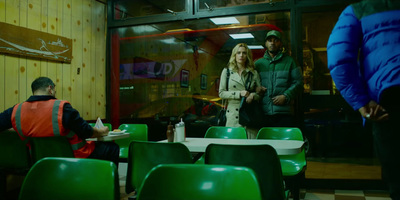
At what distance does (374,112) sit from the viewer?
1291 millimetres

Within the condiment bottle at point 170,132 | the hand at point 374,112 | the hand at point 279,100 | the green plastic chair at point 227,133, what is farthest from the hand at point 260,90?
the hand at point 374,112

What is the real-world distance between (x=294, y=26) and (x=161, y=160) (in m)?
2.64

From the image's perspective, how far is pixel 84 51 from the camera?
182 inches

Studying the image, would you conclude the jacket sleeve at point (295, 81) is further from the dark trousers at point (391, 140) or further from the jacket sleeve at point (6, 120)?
the jacket sleeve at point (6, 120)

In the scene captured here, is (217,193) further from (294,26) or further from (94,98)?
(94,98)

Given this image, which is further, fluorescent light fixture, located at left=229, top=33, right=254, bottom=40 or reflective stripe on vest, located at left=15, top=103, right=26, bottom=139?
fluorescent light fixture, located at left=229, top=33, right=254, bottom=40

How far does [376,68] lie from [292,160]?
1747 mm

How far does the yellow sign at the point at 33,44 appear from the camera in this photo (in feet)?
11.5

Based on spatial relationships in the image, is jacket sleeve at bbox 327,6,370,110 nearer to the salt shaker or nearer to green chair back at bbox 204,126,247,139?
the salt shaker

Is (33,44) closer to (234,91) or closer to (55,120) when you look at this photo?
(55,120)

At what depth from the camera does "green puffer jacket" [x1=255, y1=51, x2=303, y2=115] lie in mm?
3697

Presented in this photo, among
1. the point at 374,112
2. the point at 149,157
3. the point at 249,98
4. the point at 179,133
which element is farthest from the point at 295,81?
the point at 374,112

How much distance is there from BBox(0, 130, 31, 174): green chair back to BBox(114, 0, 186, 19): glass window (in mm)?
2554

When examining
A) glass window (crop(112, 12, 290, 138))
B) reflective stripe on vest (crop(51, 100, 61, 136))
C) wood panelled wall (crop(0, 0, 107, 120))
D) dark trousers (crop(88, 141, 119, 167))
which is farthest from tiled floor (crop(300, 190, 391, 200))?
wood panelled wall (crop(0, 0, 107, 120))
